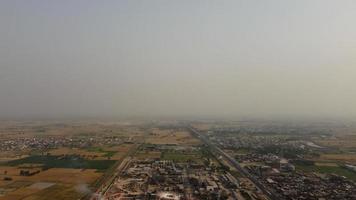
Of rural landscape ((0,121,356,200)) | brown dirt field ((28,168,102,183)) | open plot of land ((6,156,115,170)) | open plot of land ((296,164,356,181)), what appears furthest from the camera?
open plot of land ((6,156,115,170))

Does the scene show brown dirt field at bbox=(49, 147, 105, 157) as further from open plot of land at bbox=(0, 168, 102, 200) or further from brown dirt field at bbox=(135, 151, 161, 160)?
open plot of land at bbox=(0, 168, 102, 200)

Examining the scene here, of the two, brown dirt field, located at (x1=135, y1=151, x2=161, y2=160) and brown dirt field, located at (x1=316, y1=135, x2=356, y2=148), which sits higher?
brown dirt field, located at (x1=316, y1=135, x2=356, y2=148)

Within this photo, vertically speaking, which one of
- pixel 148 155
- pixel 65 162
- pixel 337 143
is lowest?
pixel 65 162

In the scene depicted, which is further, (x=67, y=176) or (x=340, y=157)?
(x=340, y=157)

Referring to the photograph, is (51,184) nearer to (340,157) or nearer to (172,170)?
(172,170)

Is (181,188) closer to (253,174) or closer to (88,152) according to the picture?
(253,174)

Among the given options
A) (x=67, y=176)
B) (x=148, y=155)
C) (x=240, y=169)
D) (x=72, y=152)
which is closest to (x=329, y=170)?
(x=240, y=169)

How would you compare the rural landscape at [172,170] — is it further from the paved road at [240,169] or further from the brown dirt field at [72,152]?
the paved road at [240,169]

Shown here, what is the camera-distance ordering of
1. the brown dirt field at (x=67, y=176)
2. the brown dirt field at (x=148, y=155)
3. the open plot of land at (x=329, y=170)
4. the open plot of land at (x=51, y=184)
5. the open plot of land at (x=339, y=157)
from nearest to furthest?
the open plot of land at (x=51, y=184), the brown dirt field at (x=67, y=176), the open plot of land at (x=329, y=170), the open plot of land at (x=339, y=157), the brown dirt field at (x=148, y=155)

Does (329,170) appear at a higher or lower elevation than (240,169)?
lower

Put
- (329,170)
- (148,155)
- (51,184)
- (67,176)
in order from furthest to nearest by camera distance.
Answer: (148,155) → (329,170) → (67,176) → (51,184)

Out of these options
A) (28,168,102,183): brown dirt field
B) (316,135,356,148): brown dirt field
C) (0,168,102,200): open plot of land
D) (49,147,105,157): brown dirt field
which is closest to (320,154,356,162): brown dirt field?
(316,135,356,148): brown dirt field

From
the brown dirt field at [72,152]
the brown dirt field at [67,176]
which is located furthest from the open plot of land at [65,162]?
the brown dirt field at [72,152]
